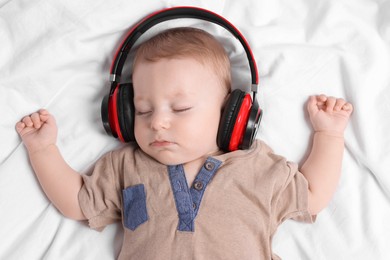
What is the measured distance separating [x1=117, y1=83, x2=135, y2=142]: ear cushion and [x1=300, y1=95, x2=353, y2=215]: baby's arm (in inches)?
23.2

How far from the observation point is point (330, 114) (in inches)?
69.9

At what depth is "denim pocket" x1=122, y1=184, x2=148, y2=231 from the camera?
1.67 metres

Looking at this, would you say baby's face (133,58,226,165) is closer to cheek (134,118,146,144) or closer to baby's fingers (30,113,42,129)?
cheek (134,118,146,144)

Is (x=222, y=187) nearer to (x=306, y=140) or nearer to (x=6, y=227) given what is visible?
(x=306, y=140)

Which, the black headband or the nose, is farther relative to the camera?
the black headband

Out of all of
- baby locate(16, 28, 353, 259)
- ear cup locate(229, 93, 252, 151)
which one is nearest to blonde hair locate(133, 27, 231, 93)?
baby locate(16, 28, 353, 259)

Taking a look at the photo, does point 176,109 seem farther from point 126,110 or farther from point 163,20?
A: point 163,20

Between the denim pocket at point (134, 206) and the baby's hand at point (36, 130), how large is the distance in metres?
0.31

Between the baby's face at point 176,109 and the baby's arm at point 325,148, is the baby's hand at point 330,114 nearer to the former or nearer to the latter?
the baby's arm at point 325,148

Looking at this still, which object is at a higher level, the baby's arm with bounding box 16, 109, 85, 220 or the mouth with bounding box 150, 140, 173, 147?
the mouth with bounding box 150, 140, 173, 147

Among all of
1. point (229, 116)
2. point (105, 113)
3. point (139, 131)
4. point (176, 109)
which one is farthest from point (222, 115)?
point (105, 113)

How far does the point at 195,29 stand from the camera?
1.78 m

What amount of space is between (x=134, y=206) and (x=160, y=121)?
0.96 feet

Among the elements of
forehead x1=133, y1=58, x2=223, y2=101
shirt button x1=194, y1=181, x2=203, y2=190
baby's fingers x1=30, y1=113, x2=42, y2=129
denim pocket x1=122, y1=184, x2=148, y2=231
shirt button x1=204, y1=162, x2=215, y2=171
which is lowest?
denim pocket x1=122, y1=184, x2=148, y2=231
